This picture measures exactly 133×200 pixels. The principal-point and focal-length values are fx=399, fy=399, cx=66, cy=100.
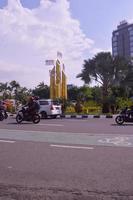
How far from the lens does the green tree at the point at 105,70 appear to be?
142 feet

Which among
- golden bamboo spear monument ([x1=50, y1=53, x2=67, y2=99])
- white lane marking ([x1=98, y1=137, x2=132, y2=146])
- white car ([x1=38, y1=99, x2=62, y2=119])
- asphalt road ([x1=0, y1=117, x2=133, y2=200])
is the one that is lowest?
asphalt road ([x1=0, y1=117, x2=133, y2=200])

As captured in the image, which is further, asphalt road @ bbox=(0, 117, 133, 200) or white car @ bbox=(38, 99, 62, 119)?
white car @ bbox=(38, 99, 62, 119)

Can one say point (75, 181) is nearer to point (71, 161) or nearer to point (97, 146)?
point (71, 161)

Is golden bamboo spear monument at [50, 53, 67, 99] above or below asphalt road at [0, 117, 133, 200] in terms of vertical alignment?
above

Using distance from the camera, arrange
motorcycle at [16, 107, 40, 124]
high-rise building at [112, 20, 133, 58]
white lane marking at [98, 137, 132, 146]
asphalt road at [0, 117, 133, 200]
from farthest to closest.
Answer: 1. high-rise building at [112, 20, 133, 58]
2. motorcycle at [16, 107, 40, 124]
3. white lane marking at [98, 137, 132, 146]
4. asphalt road at [0, 117, 133, 200]

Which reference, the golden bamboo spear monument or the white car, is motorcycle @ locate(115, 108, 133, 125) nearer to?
the white car

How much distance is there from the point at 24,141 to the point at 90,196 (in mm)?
6938

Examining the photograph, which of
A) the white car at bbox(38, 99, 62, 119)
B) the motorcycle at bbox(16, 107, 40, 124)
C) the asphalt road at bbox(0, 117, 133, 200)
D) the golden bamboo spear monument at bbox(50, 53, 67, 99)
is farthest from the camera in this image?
the golden bamboo spear monument at bbox(50, 53, 67, 99)

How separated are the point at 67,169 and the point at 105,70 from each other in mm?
36080

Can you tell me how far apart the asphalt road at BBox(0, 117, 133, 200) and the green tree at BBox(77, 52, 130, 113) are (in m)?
31.3

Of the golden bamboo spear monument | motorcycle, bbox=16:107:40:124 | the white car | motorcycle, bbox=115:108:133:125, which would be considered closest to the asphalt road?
motorcycle, bbox=115:108:133:125

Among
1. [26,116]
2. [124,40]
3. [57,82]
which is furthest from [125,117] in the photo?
[124,40]

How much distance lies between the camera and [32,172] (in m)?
7.69

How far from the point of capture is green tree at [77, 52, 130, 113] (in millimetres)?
43406
